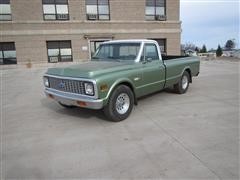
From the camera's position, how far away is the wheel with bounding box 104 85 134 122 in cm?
499

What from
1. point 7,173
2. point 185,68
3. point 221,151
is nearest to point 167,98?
point 185,68

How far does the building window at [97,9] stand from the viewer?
76.5ft

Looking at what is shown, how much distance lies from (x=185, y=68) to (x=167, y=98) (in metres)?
1.39

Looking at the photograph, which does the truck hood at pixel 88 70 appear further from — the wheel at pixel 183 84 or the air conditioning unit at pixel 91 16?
the air conditioning unit at pixel 91 16

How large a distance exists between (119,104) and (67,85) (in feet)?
4.31

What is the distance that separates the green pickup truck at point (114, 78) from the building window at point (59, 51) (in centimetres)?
1762

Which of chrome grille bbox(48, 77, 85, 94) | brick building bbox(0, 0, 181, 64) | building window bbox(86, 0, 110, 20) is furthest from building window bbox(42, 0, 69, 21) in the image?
chrome grille bbox(48, 77, 85, 94)

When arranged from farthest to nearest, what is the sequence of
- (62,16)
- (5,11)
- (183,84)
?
(62,16) < (5,11) < (183,84)

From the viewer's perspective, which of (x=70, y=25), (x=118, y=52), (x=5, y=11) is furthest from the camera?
(x=70, y=25)

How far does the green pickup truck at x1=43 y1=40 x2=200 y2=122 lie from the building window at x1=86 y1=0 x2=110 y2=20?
713 inches

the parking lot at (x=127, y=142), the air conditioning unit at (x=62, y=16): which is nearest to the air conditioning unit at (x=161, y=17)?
the air conditioning unit at (x=62, y=16)

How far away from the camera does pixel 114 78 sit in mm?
4941

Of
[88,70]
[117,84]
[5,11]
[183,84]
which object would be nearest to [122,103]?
[117,84]

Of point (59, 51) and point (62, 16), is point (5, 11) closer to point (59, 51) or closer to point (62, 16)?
point (62, 16)
